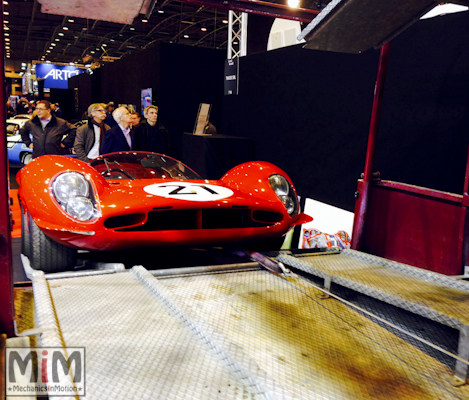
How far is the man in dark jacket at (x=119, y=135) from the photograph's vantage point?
168 inches

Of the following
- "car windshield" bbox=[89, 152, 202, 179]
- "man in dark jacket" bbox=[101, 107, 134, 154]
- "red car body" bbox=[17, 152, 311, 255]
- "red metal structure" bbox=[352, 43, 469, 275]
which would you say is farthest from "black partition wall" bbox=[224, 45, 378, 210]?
"man in dark jacket" bbox=[101, 107, 134, 154]

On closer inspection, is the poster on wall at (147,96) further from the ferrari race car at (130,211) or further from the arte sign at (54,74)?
the arte sign at (54,74)

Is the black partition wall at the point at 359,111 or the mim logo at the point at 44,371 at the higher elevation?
the black partition wall at the point at 359,111

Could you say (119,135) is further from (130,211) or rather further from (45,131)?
(130,211)

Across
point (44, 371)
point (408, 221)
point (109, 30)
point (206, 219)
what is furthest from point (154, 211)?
point (109, 30)

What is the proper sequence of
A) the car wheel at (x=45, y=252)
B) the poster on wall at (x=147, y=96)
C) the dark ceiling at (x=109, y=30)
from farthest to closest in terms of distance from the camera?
the dark ceiling at (x=109, y=30)
the poster on wall at (x=147, y=96)
the car wheel at (x=45, y=252)

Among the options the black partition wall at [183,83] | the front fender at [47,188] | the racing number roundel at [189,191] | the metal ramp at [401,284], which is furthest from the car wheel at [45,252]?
the black partition wall at [183,83]

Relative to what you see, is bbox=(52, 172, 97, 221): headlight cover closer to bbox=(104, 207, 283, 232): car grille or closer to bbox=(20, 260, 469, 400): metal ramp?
bbox=(104, 207, 283, 232): car grille

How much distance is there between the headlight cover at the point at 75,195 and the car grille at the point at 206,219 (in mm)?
230

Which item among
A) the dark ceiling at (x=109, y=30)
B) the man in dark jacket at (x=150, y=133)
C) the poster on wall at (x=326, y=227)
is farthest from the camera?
the dark ceiling at (x=109, y=30)

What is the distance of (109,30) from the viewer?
19.7 m

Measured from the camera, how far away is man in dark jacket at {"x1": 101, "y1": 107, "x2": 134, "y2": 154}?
168 inches

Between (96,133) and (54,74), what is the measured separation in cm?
2127

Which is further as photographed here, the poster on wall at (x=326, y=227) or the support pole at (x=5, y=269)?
the poster on wall at (x=326, y=227)
